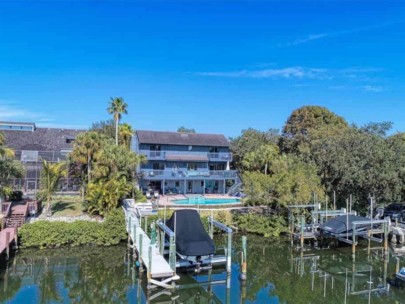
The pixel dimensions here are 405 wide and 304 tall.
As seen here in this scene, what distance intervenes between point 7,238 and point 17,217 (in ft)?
14.9

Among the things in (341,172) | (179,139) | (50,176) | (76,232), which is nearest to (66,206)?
(50,176)

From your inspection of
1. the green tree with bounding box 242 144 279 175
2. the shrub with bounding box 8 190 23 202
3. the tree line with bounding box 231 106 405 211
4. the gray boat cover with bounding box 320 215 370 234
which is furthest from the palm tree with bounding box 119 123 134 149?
the gray boat cover with bounding box 320 215 370 234

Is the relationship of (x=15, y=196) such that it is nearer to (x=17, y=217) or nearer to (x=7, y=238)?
(x=17, y=217)

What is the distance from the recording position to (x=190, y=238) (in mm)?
20031

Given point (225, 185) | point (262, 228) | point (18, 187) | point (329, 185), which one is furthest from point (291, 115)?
point (18, 187)

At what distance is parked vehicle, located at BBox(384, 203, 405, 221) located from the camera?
3042 centimetres

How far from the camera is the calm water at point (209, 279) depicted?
57.7 ft

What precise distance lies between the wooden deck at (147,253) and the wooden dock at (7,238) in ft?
24.6

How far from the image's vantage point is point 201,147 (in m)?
45.7

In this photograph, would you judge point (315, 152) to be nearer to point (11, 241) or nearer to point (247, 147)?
point (247, 147)

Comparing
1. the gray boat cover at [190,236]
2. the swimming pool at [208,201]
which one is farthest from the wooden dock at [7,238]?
the swimming pool at [208,201]

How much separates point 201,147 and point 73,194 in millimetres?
16871

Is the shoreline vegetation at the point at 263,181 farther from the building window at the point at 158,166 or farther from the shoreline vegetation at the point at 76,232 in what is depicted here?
the building window at the point at 158,166

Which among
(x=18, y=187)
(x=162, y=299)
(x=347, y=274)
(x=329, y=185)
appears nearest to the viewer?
(x=162, y=299)
